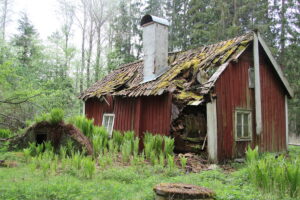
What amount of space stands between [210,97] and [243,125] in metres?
2.34

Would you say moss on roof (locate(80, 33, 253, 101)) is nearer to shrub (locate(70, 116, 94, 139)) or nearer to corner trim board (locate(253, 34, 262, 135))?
corner trim board (locate(253, 34, 262, 135))

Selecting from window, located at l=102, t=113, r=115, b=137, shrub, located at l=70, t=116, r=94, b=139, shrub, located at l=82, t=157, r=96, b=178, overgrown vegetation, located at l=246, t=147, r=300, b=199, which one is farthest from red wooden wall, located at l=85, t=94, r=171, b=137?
overgrown vegetation, located at l=246, t=147, r=300, b=199

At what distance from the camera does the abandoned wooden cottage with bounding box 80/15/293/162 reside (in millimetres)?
9492

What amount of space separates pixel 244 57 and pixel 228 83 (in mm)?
1631

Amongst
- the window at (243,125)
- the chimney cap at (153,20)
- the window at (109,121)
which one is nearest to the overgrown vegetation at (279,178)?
the window at (243,125)

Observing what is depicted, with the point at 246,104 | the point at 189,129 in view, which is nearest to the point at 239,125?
the point at 246,104

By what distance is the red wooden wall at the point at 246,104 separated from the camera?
9516mm

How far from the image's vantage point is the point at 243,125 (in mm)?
10344

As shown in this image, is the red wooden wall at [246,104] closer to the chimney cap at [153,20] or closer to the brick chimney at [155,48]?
the brick chimney at [155,48]

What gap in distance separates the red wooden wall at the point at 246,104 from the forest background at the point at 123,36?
10717 mm

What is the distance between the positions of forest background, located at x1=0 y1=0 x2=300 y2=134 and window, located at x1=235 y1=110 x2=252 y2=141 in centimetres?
1295

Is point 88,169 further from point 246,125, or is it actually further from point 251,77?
point 251,77

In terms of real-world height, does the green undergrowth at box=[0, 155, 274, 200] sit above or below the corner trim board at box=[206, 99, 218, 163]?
below

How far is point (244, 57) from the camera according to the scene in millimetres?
10719
